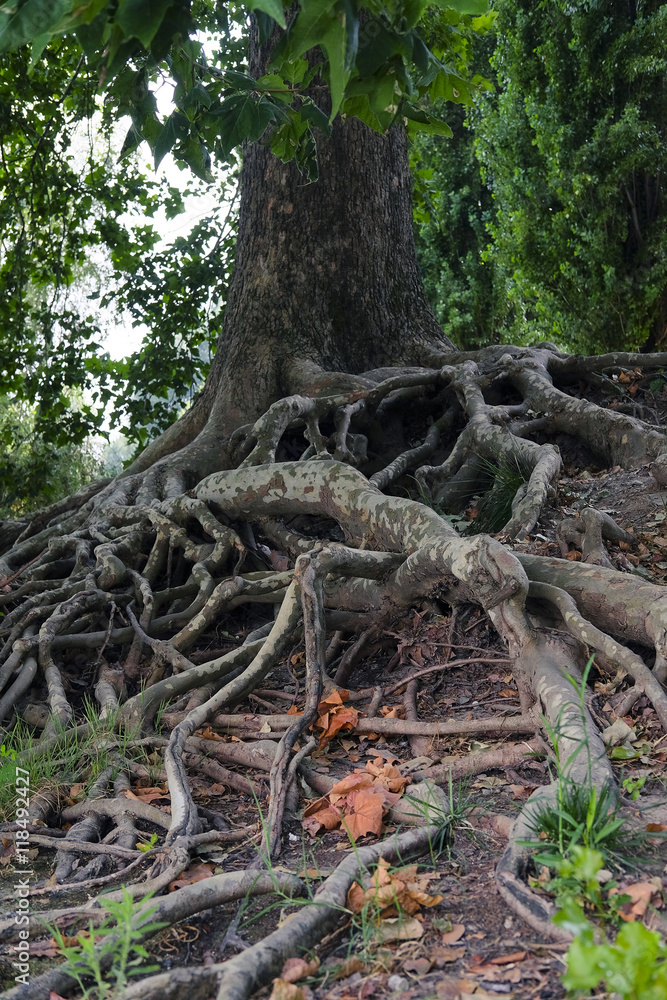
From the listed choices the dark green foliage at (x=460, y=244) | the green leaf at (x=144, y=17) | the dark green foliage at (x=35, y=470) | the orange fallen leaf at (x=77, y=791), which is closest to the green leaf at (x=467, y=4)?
the green leaf at (x=144, y=17)

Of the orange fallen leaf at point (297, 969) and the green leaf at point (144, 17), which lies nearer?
the green leaf at point (144, 17)

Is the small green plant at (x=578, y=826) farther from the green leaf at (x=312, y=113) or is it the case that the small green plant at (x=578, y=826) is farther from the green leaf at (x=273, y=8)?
the green leaf at (x=312, y=113)

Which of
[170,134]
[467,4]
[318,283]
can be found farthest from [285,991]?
[318,283]

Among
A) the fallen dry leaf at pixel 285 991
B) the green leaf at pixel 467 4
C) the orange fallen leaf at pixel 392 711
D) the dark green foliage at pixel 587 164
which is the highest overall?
the dark green foliage at pixel 587 164

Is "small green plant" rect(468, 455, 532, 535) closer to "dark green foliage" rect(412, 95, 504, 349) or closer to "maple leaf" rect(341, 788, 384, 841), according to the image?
"maple leaf" rect(341, 788, 384, 841)

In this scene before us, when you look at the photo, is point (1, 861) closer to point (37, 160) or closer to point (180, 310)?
point (180, 310)

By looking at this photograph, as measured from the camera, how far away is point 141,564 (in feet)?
16.7

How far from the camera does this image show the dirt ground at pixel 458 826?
172cm

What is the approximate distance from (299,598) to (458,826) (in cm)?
146

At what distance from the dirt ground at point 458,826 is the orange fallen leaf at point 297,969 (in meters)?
0.02

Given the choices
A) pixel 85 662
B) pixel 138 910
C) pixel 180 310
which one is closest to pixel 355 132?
pixel 180 310

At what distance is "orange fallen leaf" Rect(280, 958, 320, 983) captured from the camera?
5.80 feet

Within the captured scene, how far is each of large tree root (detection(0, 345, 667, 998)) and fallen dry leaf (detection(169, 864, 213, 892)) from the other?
4 centimetres

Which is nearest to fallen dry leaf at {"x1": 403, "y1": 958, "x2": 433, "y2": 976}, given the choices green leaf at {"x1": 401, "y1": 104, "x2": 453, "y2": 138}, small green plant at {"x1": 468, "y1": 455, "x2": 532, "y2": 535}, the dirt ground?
the dirt ground
